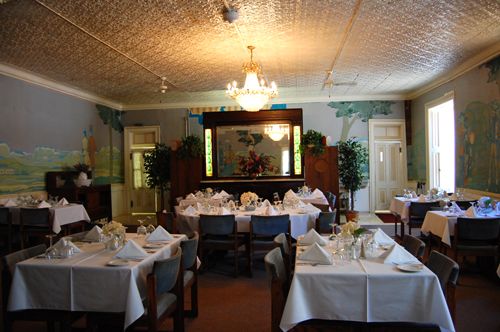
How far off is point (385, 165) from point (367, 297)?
940cm

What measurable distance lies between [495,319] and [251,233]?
2.95 m

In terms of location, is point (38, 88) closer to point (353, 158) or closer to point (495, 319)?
point (353, 158)

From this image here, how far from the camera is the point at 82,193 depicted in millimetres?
8641

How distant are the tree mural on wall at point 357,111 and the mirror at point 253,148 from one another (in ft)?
6.31

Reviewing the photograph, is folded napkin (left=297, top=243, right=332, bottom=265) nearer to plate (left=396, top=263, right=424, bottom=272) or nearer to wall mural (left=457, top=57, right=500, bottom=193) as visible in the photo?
plate (left=396, top=263, right=424, bottom=272)

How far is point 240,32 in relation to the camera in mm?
5539

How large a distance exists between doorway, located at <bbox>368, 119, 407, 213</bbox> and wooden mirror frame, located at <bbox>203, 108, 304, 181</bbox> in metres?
2.60

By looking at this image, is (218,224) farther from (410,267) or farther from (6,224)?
(6,224)

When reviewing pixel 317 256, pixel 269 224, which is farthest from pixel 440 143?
pixel 317 256

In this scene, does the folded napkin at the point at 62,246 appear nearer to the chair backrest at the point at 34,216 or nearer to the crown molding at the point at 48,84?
the chair backrest at the point at 34,216

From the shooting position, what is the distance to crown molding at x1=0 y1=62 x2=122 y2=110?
7.23m

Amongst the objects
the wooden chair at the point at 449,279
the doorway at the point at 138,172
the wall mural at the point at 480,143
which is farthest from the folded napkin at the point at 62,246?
the doorway at the point at 138,172

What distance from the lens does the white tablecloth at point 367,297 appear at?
2.50m

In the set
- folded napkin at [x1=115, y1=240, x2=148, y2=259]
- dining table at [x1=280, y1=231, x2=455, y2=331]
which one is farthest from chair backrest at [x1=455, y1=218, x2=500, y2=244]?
folded napkin at [x1=115, y1=240, x2=148, y2=259]
